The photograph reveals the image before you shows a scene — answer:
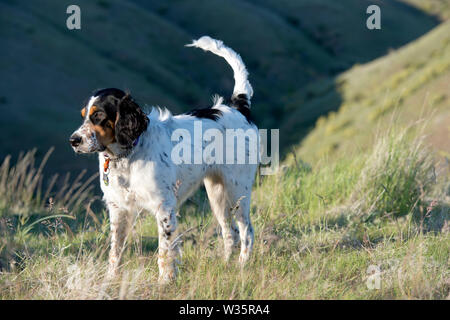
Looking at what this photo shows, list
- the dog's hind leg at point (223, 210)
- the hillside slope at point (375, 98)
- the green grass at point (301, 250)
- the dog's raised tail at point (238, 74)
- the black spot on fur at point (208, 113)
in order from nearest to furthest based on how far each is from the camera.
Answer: the green grass at point (301, 250) < the black spot on fur at point (208, 113) < the dog's hind leg at point (223, 210) < the dog's raised tail at point (238, 74) < the hillside slope at point (375, 98)

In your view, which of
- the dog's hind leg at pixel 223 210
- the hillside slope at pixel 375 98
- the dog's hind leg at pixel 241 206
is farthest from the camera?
the hillside slope at pixel 375 98

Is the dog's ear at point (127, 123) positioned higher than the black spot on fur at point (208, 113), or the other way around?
the black spot on fur at point (208, 113)

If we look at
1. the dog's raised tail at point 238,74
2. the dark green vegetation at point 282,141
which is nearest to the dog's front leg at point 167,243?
the dark green vegetation at point 282,141

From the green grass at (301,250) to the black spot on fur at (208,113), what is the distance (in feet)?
3.06

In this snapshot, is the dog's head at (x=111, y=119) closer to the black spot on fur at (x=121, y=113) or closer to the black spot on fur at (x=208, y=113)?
the black spot on fur at (x=121, y=113)

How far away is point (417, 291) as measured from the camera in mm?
3996

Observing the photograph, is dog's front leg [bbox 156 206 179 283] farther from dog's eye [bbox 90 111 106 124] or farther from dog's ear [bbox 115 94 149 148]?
dog's eye [bbox 90 111 106 124]

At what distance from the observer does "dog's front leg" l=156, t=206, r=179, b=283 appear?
437cm

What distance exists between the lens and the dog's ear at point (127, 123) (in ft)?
13.9

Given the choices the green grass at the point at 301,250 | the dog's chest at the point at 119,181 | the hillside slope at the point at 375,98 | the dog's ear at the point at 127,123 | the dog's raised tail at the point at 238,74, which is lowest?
the green grass at the point at 301,250

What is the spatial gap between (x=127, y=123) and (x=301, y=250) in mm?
1741

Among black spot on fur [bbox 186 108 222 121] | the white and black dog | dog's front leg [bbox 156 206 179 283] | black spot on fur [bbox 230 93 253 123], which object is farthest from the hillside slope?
dog's front leg [bbox 156 206 179 283]

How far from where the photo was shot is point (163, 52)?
159ft
